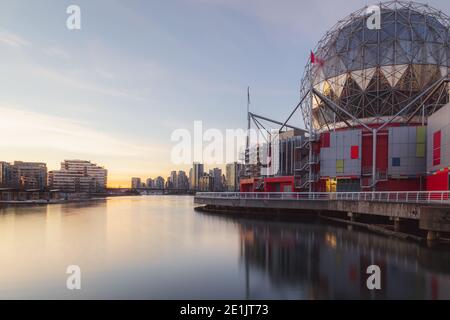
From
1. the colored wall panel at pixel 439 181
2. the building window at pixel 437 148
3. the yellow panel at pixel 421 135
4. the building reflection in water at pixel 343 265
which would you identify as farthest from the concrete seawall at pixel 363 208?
the yellow panel at pixel 421 135

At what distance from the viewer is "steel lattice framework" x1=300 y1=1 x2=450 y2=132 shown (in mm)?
46375

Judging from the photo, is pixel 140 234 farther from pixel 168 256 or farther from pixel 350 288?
pixel 350 288

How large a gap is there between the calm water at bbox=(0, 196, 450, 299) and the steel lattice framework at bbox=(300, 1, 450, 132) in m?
27.5

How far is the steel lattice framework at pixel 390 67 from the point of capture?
152 feet

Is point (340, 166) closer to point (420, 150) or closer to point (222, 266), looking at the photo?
point (420, 150)

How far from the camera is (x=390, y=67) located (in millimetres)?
46469

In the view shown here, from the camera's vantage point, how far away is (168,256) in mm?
19031

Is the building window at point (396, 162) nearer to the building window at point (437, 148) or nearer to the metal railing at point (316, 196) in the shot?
the metal railing at point (316, 196)

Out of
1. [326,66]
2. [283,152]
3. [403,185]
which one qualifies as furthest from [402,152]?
[326,66]

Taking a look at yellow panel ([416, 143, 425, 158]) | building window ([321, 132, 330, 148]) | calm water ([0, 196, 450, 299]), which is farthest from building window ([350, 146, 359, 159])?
calm water ([0, 196, 450, 299])

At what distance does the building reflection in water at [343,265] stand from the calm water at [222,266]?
4cm

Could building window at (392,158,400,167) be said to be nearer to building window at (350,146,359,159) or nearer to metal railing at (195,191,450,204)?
building window at (350,146,359,159)
